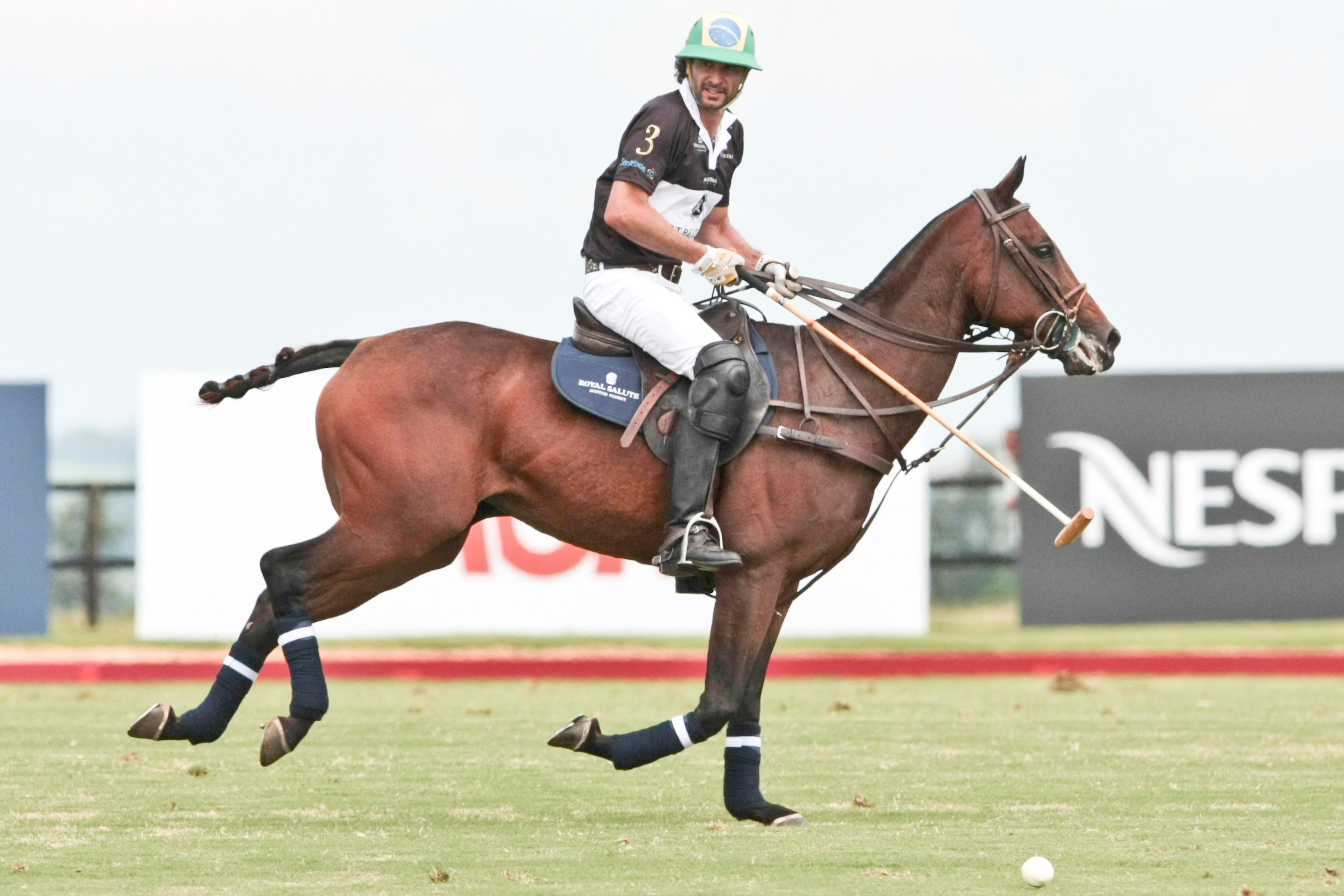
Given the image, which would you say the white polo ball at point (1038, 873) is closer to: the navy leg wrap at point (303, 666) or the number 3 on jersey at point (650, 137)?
the navy leg wrap at point (303, 666)

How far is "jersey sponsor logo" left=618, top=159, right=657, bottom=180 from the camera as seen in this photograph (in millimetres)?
5863

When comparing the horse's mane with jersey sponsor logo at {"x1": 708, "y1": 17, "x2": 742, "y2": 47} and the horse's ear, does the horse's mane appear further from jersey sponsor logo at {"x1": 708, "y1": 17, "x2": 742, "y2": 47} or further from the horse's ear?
jersey sponsor logo at {"x1": 708, "y1": 17, "x2": 742, "y2": 47}

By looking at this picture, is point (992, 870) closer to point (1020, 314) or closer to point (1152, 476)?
point (1020, 314)

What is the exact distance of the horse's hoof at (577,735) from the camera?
578cm

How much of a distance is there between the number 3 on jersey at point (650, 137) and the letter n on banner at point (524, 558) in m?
6.28

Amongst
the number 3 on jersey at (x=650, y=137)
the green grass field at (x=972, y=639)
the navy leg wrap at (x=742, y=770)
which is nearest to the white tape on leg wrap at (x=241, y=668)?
the navy leg wrap at (x=742, y=770)

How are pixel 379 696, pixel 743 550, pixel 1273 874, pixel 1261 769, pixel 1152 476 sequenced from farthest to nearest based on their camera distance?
pixel 1152 476
pixel 379 696
pixel 1261 769
pixel 743 550
pixel 1273 874

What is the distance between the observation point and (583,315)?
608 centimetres

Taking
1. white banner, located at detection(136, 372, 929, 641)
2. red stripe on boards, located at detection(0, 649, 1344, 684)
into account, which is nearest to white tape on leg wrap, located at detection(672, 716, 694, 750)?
red stripe on boards, located at detection(0, 649, 1344, 684)

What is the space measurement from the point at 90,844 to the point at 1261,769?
4344 millimetres

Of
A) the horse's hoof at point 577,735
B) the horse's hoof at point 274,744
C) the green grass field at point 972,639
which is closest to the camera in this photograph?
the horse's hoof at point 274,744

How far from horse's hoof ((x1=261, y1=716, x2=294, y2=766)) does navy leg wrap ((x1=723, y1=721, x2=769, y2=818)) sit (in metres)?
1.39

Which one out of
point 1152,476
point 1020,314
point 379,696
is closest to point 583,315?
point 1020,314

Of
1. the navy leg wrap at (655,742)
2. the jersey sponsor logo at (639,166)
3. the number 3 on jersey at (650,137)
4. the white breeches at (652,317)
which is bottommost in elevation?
the navy leg wrap at (655,742)
